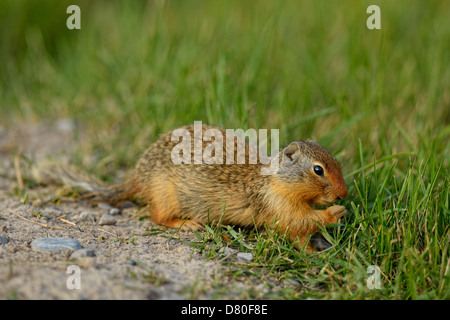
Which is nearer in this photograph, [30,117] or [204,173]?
[204,173]

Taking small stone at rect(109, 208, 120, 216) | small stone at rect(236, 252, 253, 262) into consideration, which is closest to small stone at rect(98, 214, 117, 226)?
small stone at rect(109, 208, 120, 216)

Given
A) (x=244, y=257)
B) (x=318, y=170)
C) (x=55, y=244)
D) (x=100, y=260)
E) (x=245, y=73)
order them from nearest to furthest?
(x=100, y=260)
(x=55, y=244)
(x=244, y=257)
(x=318, y=170)
(x=245, y=73)

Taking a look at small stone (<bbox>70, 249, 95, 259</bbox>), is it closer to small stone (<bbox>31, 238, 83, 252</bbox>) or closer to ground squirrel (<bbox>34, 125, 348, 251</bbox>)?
small stone (<bbox>31, 238, 83, 252</bbox>)

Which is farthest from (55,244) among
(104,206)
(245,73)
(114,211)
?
(245,73)

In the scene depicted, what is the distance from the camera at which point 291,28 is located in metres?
7.05

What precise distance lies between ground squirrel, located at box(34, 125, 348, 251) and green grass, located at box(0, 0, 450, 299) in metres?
0.20

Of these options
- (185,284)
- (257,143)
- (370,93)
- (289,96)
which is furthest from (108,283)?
(370,93)

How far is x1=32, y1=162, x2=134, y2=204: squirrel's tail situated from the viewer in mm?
4668

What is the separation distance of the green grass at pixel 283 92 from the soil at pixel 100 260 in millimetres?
271

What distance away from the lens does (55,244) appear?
340cm

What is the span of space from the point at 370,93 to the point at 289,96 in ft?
2.96

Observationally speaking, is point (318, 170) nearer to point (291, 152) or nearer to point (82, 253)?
point (291, 152)

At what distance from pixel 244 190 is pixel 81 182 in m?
1.64
